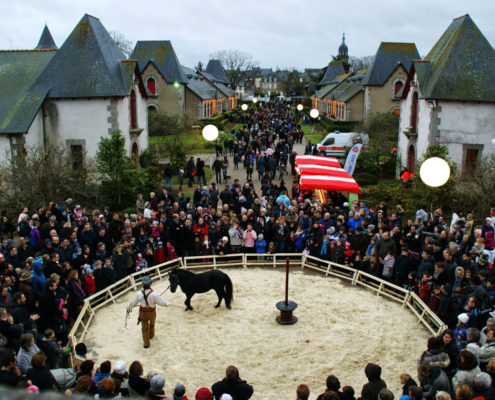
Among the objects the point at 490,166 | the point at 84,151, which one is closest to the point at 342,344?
the point at 490,166

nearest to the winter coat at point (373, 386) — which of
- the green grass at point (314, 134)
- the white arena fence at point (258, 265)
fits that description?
the white arena fence at point (258, 265)

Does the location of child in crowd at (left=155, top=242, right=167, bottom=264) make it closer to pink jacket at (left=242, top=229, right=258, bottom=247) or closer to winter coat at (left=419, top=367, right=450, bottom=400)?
pink jacket at (left=242, top=229, right=258, bottom=247)

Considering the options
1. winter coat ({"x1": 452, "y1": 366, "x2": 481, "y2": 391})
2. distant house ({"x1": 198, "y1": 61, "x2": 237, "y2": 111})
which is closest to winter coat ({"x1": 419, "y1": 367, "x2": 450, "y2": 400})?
winter coat ({"x1": 452, "y1": 366, "x2": 481, "y2": 391})

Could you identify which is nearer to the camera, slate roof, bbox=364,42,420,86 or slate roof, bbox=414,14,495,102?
slate roof, bbox=414,14,495,102

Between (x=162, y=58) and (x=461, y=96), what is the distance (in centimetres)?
3109

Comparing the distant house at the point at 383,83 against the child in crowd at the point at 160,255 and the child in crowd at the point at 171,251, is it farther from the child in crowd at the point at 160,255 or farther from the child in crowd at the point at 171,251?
the child in crowd at the point at 160,255

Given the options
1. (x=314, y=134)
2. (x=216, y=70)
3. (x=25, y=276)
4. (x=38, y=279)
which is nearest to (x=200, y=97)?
(x=314, y=134)

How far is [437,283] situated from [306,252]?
15.9ft

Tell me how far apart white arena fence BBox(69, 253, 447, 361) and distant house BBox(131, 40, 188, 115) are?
104ft

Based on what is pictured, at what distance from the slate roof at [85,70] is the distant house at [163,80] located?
66.4 ft

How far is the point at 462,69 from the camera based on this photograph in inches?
936

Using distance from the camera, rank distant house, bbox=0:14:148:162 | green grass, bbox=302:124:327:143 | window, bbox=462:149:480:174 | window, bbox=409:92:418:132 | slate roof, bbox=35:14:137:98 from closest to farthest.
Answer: window, bbox=462:149:480:174 < distant house, bbox=0:14:148:162 < slate roof, bbox=35:14:137:98 < window, bbox=409:92:418:132 < green grass, bbox=302:124:327:143

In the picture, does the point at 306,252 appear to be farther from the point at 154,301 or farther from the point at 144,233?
the point at 154,301

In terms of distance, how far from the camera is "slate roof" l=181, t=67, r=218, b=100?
50669 mm
